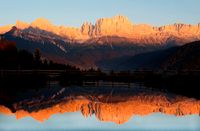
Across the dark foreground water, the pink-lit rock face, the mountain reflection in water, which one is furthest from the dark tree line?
the dark foreground water

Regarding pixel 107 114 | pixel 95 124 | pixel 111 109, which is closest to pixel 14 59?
pixel 111 109

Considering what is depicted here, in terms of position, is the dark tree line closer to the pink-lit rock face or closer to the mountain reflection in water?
the pink-lit rock face

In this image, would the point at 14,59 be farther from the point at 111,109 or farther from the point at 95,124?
the point at 95,124

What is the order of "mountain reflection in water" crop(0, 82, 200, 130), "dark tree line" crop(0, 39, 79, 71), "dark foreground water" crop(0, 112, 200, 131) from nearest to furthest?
"dark foreground water" crop(0, 112, 200, 131)
"mountain reflection in water" crop(0, 82, 200, 130)
"dark tree line" crop(0, 39, 79, 71)

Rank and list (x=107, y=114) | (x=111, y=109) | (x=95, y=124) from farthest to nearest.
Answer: (x=111, y=109) < (x=107, y=114) < (x=95, y=124)

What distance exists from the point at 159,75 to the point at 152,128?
58.4 metres

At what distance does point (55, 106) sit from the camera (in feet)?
138

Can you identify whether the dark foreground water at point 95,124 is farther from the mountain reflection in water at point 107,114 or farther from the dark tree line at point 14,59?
the dark tree line at point 14,59

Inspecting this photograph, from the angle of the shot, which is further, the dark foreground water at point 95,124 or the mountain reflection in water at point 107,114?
the mountain reflection in water at point 107,114

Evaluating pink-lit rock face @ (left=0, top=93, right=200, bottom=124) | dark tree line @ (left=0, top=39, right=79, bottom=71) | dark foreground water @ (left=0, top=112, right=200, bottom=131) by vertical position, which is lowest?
dark foreground water @ (left=0, top=112, right=200, bottom=131)

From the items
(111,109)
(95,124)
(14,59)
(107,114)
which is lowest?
(95,124)

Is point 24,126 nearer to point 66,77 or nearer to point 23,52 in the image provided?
point 66,77

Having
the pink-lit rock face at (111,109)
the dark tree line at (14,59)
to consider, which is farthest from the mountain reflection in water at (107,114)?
the dark tree line at (14,59)

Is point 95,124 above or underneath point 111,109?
underneath
